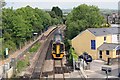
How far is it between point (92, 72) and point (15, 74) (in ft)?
14.6

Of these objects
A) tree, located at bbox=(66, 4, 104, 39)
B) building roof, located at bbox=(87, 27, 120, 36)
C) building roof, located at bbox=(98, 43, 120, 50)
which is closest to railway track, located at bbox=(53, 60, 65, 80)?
building roof, located at bbox=(98, 43, 120, 50)

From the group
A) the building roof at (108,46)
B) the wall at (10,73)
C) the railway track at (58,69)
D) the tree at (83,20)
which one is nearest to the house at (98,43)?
the building roof at (108,46)

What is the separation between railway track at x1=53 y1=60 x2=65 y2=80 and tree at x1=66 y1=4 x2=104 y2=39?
6964 millimetres

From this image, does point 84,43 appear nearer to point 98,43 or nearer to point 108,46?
point 98,43

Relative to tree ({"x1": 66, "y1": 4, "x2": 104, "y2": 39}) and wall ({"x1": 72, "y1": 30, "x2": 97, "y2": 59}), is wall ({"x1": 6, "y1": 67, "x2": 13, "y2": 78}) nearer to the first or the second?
wall ({"x1": 72, "y1": 30, "x2": 97, "y2": 59})

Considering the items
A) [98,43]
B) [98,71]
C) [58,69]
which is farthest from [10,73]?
[98,43]

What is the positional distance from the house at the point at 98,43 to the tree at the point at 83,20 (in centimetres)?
376

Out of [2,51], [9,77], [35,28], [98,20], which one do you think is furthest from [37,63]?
[35,28]

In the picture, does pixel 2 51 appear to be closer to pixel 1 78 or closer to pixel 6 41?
pixel 6 41

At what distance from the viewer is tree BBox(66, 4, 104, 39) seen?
2835cm

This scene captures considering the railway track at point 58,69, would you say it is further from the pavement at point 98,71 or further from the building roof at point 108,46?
the building roof at point 108,46

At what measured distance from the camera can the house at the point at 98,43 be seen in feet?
73.0

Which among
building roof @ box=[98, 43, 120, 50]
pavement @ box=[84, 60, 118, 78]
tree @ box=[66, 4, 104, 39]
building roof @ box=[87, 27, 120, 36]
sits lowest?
pavement @ box=[84, 60, 118, 78]

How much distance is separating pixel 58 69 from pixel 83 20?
1055cm
